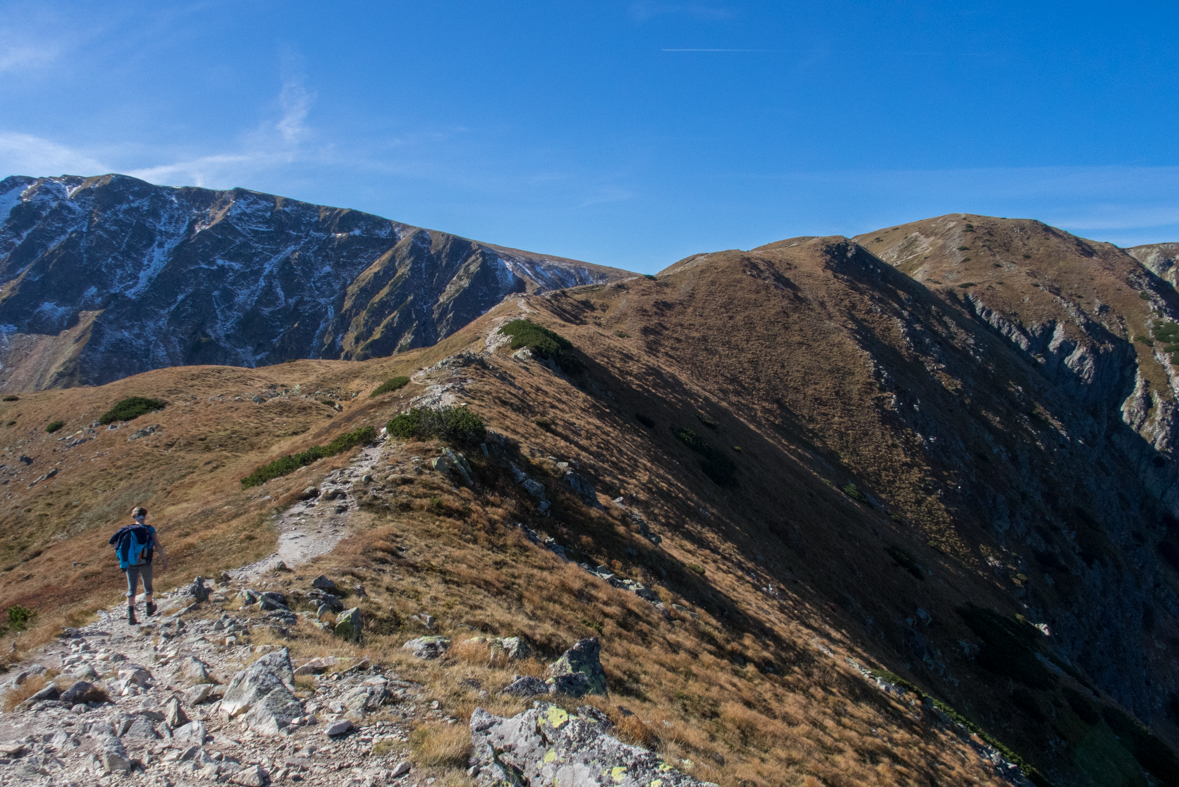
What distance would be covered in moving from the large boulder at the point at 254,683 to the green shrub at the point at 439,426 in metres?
12.7

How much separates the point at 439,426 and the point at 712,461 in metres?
23.0

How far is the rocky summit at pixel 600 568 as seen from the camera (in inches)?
278

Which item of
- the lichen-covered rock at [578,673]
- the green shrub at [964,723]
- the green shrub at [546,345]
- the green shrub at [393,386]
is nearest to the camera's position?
the lichen-covered rock at [578,673]

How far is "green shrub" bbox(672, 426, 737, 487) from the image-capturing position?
1422 inches

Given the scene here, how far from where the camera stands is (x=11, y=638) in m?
9.58

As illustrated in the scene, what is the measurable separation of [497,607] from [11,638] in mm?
8909

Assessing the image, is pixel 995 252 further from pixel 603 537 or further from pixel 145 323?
pixel 145 323

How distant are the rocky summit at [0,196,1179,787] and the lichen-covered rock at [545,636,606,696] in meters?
0.06

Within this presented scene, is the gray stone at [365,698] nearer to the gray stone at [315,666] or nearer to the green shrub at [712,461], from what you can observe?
the gray stone at [315,666]

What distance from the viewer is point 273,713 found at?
21.7ft

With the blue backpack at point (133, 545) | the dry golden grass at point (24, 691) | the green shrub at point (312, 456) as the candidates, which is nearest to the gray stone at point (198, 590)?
the blue backpack at point (133, 545)

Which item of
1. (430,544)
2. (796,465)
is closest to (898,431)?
(796,465)

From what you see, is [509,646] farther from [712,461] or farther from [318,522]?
[712,461]

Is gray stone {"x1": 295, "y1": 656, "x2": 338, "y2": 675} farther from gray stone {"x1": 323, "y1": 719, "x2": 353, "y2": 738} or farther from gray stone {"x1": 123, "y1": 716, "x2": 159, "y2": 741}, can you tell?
gray stone {"x1": 123, "y1": 716, "x2": 159, "y2": 741}
